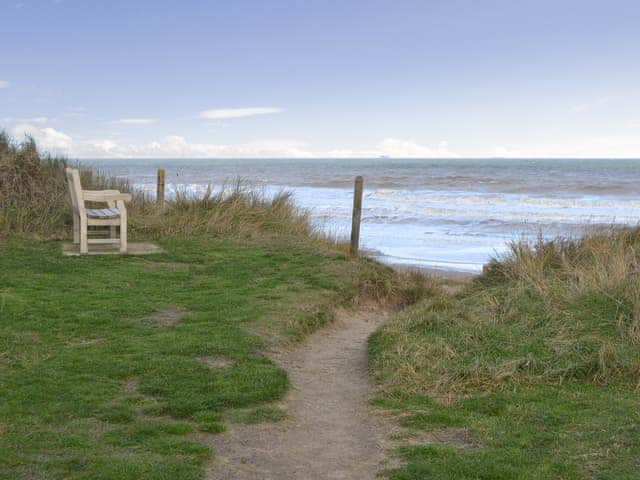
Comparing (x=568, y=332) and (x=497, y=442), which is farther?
(x=568, y=332)

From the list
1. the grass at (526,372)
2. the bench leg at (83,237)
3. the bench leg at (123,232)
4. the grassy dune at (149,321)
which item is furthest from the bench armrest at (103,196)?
the grass at (526,372)

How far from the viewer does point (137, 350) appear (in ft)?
20.2

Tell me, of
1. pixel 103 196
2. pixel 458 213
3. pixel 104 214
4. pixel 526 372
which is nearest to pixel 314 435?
pixel 526 372

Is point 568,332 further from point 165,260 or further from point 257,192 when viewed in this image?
point 257,192

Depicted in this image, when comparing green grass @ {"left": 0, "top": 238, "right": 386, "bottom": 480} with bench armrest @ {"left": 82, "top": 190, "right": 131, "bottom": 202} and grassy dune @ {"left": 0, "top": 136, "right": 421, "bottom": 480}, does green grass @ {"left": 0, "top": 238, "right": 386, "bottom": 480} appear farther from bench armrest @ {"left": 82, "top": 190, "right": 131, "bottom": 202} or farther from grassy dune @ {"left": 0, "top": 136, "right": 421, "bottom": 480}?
bench armrest @ {"left": 82, "top": 190, "right": 131, "bottom": 202}

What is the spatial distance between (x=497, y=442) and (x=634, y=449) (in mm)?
803

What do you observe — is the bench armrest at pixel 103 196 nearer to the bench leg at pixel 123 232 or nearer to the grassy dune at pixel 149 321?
the bench leg at pixel 123 232

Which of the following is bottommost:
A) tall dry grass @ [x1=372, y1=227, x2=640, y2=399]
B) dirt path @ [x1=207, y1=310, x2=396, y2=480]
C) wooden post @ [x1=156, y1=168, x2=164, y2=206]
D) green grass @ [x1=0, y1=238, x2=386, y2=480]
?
dirt path @ [x1=207, y1=310, x2=396, y2=480]

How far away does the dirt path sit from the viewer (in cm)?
415

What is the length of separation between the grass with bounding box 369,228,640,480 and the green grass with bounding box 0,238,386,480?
45.6 inches

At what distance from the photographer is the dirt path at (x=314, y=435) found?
4152 mm

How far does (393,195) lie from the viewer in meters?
35.2

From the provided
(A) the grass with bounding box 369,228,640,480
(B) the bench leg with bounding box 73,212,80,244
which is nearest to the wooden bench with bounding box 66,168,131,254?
(B) the bench leg with bounding box 73,212,80,244

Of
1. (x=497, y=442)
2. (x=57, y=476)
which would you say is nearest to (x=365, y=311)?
(x=497, y=442)
